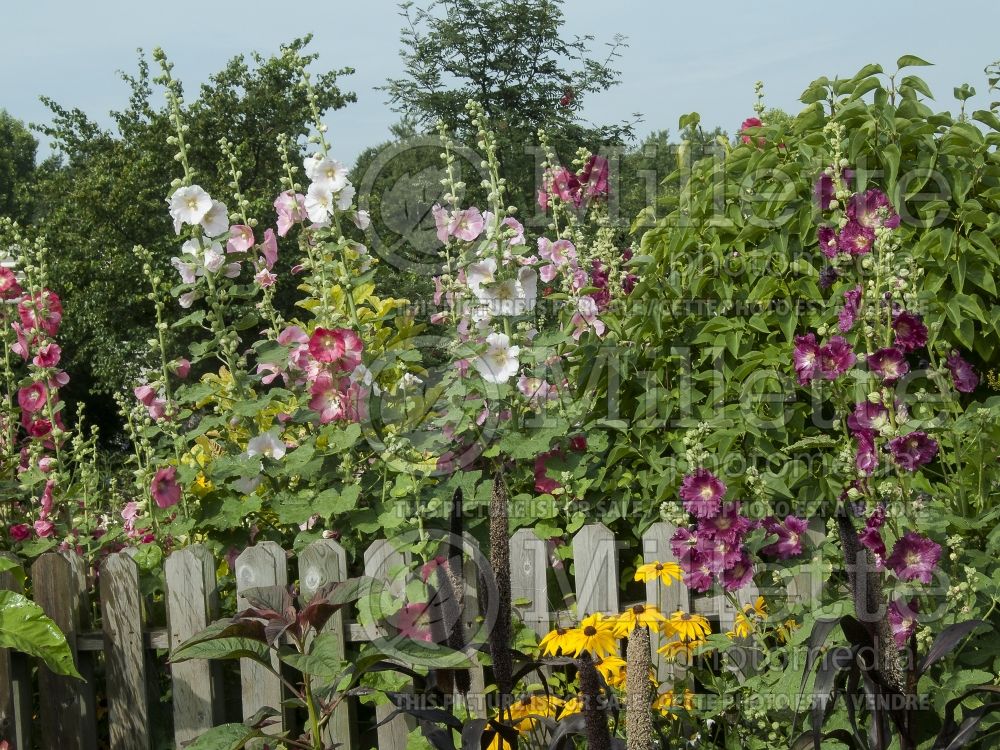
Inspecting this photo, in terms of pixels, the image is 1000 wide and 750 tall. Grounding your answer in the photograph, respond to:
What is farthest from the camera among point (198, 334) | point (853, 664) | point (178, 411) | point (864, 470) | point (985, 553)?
point (198, 334)

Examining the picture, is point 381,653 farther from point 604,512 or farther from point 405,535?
point 604,512

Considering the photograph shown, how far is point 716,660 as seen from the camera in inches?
106

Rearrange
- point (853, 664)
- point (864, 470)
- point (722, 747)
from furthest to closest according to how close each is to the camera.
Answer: point (722, 747)
point (864, 470)
point (853, 664)

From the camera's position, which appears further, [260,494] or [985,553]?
[260,494]

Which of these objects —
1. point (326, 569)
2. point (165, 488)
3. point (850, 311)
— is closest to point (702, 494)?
point (850, 311)

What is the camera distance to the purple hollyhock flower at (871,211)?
2.42 m

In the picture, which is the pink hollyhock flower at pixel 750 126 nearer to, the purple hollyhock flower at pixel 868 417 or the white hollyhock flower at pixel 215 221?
the purple hollyhock flower at pixel 868 417

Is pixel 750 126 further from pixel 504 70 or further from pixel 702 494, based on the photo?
pixel 504 70

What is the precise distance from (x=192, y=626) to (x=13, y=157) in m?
39.4

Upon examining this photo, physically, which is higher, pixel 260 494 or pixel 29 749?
pixel 260 494

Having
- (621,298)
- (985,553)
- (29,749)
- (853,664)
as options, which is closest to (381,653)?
(853,664)

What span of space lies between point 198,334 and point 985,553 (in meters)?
17.5

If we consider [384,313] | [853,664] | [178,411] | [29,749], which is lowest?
[29,749]

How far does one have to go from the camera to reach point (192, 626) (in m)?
2.78
